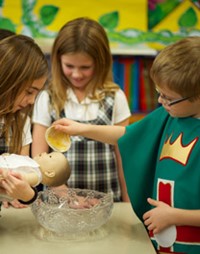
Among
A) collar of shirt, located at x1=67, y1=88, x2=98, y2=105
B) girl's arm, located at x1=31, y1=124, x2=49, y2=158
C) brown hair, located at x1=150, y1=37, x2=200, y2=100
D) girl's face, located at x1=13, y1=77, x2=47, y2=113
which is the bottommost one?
girl's arm, located at x1=31, y1=124, x2=49, y2=158

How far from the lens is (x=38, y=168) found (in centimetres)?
117

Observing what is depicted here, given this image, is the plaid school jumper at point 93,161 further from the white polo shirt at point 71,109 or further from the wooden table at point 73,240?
the wooden table at point 73,240

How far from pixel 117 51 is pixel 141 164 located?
1.52 meters

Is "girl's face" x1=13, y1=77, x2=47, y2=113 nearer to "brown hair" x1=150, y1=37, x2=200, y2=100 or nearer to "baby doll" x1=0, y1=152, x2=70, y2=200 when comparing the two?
"baby doll" x1=0, y1=152, x2=70, y2=200

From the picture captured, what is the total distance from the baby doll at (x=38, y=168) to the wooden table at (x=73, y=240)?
11 cm

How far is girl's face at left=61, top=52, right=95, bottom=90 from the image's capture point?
5.79 ft

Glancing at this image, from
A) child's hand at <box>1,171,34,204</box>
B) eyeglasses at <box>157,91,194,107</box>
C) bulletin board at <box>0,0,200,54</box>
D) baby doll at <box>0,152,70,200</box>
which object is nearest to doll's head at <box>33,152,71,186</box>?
baby doll at <box>0,152,70,200</box>

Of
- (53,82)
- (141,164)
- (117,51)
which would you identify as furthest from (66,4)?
(141,164)

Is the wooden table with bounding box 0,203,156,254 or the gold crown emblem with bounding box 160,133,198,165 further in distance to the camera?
the gold crown emblem with bounding box 160,133,198,165

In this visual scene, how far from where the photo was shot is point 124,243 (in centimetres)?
107

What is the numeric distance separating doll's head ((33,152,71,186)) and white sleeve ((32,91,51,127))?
61 cm

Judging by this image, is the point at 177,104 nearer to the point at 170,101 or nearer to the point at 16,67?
the point at 170,101

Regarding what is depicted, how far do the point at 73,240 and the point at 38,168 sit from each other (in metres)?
0.22

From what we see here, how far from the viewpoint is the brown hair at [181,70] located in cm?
116
